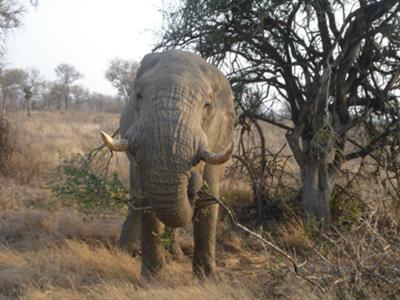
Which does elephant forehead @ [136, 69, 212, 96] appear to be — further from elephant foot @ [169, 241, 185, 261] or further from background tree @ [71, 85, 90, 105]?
background tree @ [71, 85, 90, 105]

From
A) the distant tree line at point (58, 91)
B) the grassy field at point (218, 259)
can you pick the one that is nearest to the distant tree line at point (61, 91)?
the distant tree line at point (58, 91)

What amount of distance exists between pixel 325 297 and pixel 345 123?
4045 millimetres

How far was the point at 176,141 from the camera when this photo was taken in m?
4.12

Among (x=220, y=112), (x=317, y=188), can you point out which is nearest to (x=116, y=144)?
(x=220, y=112)

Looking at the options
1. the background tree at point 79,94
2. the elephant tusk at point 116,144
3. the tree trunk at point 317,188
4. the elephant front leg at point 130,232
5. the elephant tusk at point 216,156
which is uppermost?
the background tree at point 79,94

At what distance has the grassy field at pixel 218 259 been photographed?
4.14m

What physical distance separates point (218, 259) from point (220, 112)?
2.18 m

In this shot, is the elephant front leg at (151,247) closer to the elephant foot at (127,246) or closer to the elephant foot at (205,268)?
the elephant foot at (205,268)

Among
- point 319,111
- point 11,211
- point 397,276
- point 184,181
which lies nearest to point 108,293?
point 184,181

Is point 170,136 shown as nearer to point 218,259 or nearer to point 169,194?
point 169,194

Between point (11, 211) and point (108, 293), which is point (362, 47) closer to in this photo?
point (108, 293)

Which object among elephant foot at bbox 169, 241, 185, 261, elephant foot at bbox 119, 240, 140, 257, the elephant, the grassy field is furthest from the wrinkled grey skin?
elephant foot at bbox 119, 240, 140, 257

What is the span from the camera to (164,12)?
819 cm

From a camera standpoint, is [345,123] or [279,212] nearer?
[345,123]
